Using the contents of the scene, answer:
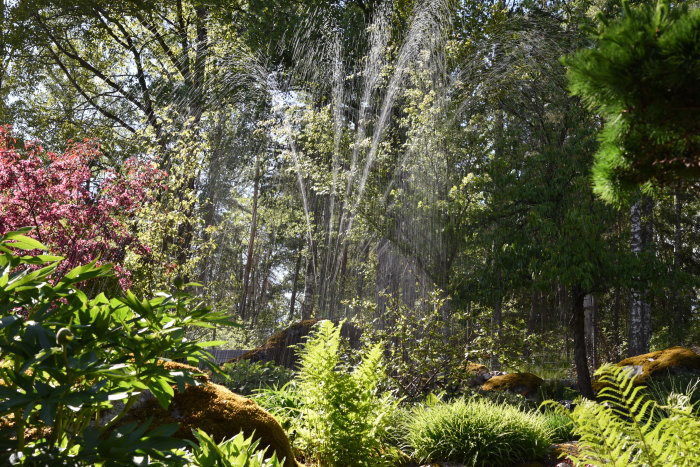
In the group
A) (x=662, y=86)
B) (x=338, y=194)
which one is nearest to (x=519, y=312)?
(x=338, y=194)

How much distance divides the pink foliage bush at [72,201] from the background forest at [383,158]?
3cm

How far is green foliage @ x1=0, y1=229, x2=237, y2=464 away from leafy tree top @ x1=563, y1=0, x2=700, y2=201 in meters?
1.60

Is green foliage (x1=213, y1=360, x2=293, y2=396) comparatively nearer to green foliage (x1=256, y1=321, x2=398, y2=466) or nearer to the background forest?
the background forest

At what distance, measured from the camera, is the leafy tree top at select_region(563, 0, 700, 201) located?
5.69ft

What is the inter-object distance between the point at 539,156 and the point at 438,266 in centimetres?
318

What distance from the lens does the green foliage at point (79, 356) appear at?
4.55ft

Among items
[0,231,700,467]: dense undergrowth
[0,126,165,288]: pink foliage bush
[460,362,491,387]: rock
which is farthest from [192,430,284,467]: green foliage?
[460,362,491,387]: rock

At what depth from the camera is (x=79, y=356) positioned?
1.61 meters

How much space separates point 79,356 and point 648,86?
2058 mm

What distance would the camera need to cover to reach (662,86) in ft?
5.93

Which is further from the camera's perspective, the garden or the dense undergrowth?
the garden

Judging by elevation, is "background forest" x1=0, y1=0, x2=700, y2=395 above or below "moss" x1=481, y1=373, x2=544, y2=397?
above

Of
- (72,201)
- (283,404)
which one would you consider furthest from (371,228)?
(283,404)

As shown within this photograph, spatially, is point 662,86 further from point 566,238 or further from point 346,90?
point 346,90
